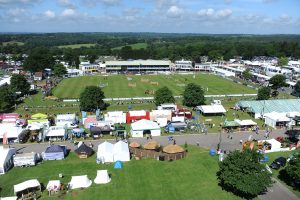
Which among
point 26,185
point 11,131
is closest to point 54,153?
point 26,185

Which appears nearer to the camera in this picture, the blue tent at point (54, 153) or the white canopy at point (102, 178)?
the white canopy at point (102, 178)

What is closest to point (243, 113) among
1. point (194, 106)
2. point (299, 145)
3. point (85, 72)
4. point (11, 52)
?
point (194, 106)

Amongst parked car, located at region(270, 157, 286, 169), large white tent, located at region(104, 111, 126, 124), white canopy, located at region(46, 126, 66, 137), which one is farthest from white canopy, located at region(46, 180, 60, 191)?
parked car, located at region(270, 157, 286, 169)

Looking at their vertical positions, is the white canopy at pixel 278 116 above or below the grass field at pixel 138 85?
above

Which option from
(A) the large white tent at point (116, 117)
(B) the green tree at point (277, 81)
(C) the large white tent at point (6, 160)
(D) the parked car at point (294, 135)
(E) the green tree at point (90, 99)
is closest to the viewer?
(C) the large white tent at point (6, 160)

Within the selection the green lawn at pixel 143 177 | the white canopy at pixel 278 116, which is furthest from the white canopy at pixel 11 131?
the white canopy at pixel 278 116

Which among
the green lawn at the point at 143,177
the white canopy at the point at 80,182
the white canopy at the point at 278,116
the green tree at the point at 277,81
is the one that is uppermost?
the green tree at the point at 277,81

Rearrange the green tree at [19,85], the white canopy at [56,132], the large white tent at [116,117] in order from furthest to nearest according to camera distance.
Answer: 1. the green tree at [19,85]
2. the large white tent at [116,117]
3. the white canopy at [56,132]

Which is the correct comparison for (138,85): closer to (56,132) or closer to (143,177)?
(56,132)

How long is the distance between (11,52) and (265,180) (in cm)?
16040

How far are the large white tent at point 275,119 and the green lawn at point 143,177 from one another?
571 inches

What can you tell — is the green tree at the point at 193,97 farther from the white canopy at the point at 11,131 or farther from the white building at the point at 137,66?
the white building at the point at 137,66

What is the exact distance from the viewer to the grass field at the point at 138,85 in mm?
62250

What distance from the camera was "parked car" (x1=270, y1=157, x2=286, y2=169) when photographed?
88.9ft
